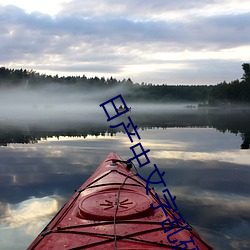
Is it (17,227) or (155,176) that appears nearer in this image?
(17,227)

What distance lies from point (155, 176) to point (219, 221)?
183 inches

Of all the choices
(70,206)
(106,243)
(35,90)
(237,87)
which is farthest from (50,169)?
(35,90)

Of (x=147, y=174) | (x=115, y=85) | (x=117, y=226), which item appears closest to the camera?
(x=117, y=226)

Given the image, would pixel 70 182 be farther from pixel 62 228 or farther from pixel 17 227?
pixel 62 228

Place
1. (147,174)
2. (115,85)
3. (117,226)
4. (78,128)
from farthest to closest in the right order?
(115,85), (78,128), (147,174), (117,226)

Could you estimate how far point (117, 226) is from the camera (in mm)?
5027

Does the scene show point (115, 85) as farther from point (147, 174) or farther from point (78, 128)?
point (147, 174)

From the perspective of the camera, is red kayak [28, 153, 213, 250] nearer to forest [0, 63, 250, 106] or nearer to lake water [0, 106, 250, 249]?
lake water [0, 106, 250, 249]

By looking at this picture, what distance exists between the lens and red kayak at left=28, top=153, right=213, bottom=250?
4562mm

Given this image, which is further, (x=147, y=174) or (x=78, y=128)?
(x=78, y=128)

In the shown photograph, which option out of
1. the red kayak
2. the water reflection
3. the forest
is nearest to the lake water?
the red kayak

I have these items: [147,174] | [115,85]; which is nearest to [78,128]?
[147,174]

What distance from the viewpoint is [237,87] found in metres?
109

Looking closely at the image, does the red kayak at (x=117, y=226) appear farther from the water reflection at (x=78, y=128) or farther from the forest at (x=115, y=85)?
the forest at (x=115, y=85)
